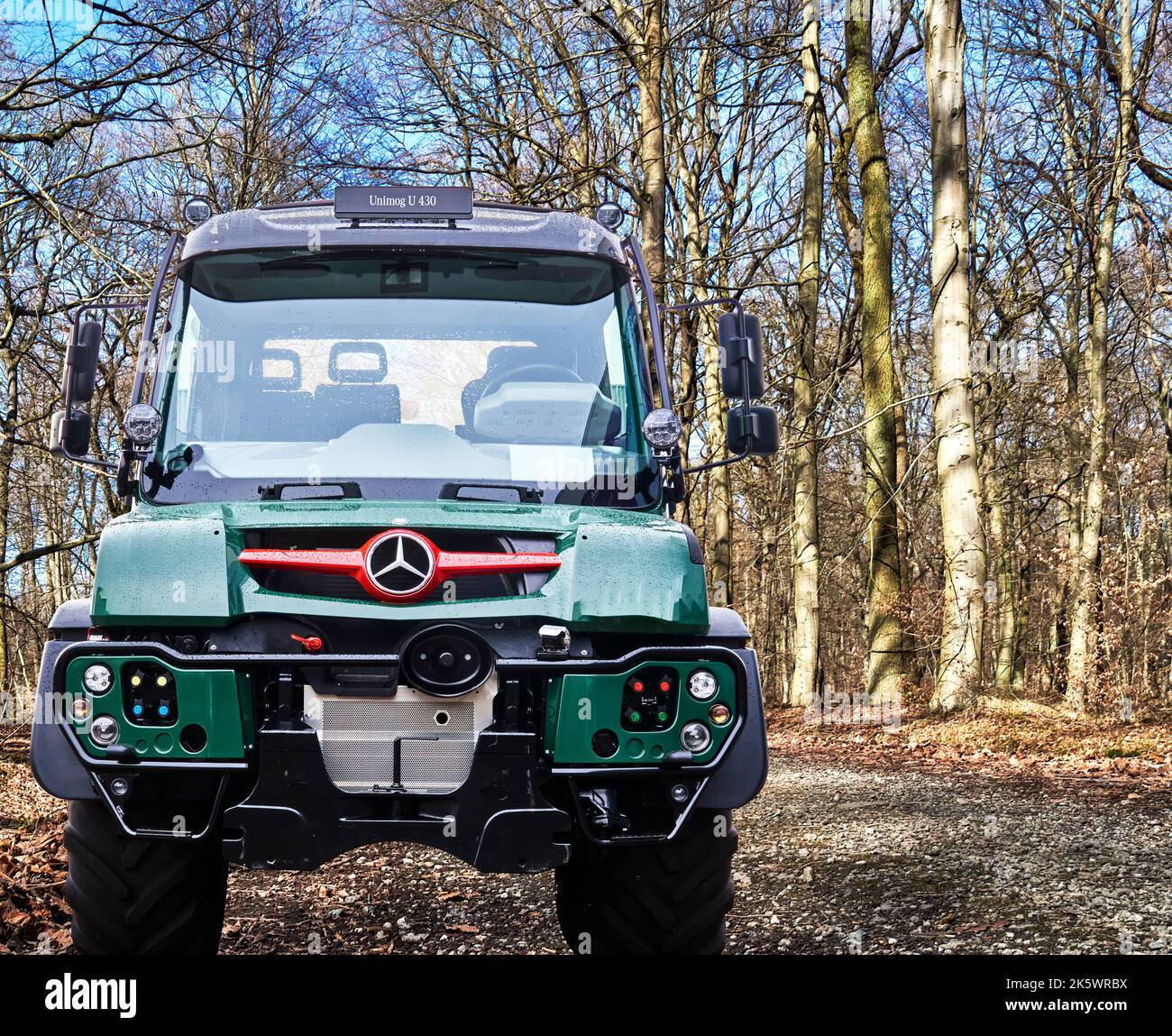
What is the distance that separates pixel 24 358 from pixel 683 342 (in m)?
10.8

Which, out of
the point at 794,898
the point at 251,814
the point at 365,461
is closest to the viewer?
the point at 251,814

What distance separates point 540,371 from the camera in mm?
5582

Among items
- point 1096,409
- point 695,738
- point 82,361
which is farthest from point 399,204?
point 1096,409

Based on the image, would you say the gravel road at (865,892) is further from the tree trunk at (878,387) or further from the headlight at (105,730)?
the tree trunk at (878,387)

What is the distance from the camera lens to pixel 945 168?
15.2 m

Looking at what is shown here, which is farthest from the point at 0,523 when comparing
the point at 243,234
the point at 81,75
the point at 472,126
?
the point at 243,234

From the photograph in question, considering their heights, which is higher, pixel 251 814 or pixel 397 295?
pixel 397 295

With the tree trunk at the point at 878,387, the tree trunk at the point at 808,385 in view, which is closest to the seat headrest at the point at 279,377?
the tree trunk at the point at 878,387

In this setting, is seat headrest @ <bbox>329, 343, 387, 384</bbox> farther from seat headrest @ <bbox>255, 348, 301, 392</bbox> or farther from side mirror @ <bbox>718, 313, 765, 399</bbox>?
side mirror @ <bbox>718, 313, 765, 399</bbox>

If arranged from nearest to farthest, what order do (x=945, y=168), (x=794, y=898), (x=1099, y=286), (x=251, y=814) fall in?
(x=251, y=814)
(x=794, y=898)
(x=945, y=168)
(x=1099, y=286)

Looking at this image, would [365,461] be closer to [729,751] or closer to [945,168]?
[729,751]

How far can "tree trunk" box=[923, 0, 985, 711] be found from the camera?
14812mm

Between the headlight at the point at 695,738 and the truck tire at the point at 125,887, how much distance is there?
5.39ft

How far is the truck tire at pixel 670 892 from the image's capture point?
4.56 metres
